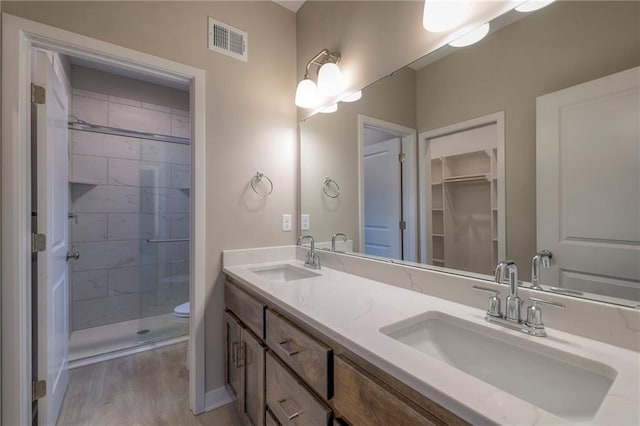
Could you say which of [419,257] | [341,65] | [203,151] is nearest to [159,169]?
[203,151]

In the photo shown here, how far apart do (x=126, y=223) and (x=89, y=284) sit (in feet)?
2.14

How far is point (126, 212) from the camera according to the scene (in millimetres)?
2891

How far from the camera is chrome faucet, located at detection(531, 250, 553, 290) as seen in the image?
0.88 meters

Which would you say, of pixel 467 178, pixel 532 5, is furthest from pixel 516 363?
pixel 532 5

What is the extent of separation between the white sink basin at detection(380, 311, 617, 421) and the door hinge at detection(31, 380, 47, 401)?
174 centimetres

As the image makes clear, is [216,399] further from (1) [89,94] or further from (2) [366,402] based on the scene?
(1) [89,94]

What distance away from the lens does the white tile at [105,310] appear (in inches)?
104

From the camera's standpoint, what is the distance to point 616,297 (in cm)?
76

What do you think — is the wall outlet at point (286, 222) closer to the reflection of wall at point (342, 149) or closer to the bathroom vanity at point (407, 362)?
the reflection of wall at point (342, 149)

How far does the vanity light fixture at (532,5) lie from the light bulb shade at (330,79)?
931 millimetres

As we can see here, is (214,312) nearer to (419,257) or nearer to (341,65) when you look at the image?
(419,257)

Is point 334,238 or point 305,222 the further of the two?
point 305,222

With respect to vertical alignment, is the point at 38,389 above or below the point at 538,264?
below

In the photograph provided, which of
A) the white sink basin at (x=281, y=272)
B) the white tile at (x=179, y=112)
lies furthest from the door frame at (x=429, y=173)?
the white tile at (x=179, y=112)
